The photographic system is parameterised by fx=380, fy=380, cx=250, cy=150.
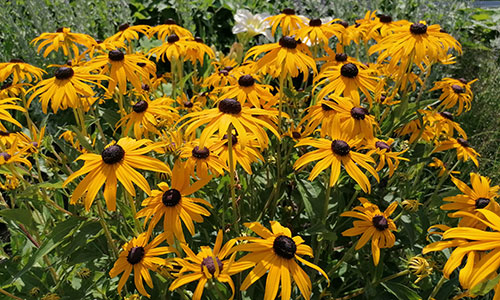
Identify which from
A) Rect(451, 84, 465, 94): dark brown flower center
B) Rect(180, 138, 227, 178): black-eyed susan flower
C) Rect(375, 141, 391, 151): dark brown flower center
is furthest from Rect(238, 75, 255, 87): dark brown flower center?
Rect(451, 84, 465, 94): dark brown flower center

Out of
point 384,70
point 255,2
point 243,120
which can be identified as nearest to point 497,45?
point 255,2

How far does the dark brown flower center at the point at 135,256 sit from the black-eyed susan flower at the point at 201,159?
0.94ft

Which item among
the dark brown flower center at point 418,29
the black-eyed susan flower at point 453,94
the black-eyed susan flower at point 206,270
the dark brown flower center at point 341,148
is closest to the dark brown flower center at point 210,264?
the black-eyed susan flower at point 206,270

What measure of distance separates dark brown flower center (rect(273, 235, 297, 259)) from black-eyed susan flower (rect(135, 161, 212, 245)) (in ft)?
0.70

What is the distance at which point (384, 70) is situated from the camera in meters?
1.80

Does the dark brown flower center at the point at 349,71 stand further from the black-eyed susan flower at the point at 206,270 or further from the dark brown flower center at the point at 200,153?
the black-eyed susan flower at the point at 206,270

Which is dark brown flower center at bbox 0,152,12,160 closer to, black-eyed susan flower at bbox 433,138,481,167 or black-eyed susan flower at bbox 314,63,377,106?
black-eyed susan flower at bbox 314,63,377,106

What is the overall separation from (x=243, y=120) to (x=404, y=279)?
→ 962mm

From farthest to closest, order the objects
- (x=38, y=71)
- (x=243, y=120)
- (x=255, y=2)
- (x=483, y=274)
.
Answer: (x=255, y=2) → (x=38, y=71) → (x=243, y=120) → (x=483, y=274)

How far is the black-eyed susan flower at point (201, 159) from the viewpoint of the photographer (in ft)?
3.95

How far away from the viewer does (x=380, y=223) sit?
1158 millimetres

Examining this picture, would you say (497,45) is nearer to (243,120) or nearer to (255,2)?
(255,2)

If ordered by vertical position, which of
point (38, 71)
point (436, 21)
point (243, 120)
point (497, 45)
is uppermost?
point (243, 120)

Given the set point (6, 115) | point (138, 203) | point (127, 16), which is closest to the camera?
point (6, 115)
